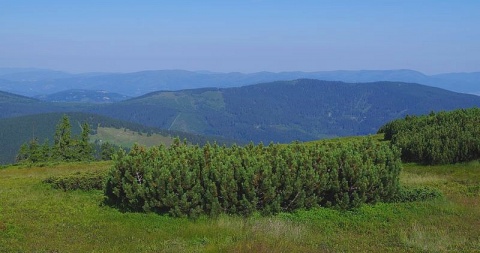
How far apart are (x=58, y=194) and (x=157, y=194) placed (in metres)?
7.56

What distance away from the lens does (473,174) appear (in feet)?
89.7

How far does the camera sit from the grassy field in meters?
12.6

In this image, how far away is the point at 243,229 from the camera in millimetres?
14508

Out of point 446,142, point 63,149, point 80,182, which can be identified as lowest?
point 63,149

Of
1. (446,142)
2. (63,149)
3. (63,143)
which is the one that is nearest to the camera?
(446,142)

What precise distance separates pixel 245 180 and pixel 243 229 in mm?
2855

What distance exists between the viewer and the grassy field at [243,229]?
41.3ft

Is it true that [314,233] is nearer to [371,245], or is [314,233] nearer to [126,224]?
[371,245]

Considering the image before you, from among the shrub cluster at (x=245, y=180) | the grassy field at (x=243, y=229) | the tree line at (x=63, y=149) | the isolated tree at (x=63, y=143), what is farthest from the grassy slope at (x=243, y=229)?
the tree line at (x=63, y=149)

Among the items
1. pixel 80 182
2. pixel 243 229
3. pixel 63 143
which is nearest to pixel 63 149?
pixel 63 143

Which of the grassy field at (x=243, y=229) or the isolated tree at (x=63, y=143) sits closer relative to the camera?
the grassy field at (x=243, y=229)

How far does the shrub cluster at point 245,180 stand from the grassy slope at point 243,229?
692 millimetres

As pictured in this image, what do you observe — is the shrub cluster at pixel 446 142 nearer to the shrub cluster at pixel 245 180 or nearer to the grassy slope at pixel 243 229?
the grassy slope at pixel 243 229

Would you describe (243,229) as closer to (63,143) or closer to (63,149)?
(63,149)
